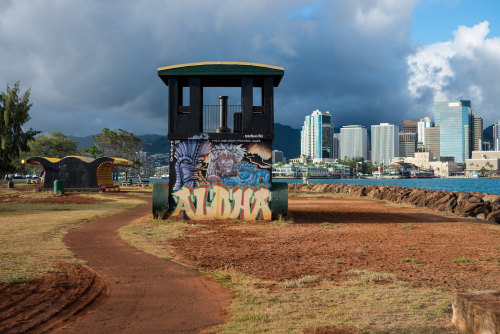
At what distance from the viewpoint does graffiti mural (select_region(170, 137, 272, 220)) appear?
19609 millimetres

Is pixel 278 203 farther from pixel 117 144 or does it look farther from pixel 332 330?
pixel 117 144

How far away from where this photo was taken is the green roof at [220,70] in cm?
1992

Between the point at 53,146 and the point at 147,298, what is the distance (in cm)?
8812

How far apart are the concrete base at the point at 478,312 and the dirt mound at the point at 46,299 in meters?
6.20

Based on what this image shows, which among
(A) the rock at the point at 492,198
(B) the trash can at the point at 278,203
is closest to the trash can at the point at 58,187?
(B) the trash can at the point at 278,203

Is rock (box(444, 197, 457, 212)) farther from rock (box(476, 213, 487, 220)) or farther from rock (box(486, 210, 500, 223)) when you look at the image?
rock (box(486, 210, 500, 223))

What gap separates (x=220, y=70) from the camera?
19938 millimetres

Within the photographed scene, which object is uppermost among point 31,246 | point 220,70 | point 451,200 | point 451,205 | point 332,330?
point 220,70

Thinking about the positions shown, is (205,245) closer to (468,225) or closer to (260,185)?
(260,185)

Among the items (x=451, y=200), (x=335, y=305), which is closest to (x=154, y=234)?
(x=335, y=305)

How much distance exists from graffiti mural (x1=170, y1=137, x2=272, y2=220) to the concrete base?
14.3m

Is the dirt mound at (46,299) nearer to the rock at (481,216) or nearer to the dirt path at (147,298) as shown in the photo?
the dirt path at (147,298)

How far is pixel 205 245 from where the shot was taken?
1312cm

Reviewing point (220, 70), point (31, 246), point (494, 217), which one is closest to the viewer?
point (31, 246)
